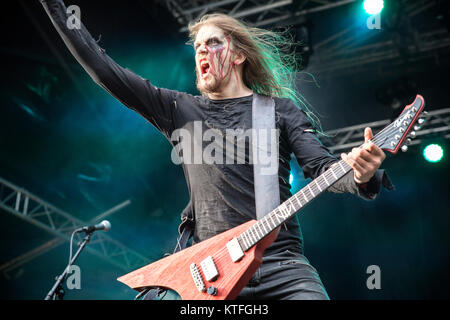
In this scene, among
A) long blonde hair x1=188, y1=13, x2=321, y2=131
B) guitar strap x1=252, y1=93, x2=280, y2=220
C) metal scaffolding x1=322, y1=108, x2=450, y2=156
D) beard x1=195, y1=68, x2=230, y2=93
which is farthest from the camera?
metal scaffolding x1=322, y1=108, x2=450, y2=156

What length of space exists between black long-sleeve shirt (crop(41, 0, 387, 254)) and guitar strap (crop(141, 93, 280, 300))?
41 millimetres

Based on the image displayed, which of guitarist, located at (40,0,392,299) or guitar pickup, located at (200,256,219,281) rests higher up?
guitarist, located at (40,0,392,299)

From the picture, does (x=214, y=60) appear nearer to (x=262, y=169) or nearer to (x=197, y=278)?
(x=262, y=169)

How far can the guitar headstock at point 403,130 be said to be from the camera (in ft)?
5.61

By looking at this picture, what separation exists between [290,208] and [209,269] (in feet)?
1.44

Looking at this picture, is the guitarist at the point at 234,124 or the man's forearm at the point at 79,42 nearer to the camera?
the guitarist at the point at 234,124

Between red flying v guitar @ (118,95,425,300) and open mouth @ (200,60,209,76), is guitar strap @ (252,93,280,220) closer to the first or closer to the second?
red flying v guitar @ (118,95,425,300)

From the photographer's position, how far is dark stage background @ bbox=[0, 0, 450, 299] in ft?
19.9

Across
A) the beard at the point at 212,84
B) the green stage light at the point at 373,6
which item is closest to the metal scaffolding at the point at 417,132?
the green stage light at the point at 373,6

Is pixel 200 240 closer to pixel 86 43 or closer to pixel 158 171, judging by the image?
pixel 86 43

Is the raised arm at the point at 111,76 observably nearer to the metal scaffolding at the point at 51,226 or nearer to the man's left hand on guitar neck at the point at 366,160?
the man's left hand on guitar neck at the point at 366,160

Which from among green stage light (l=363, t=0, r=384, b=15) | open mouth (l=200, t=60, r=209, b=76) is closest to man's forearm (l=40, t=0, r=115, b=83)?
open mouth (l=200, t=60, r=209, b=76)

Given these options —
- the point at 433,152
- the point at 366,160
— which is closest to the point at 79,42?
the point at 366,160
